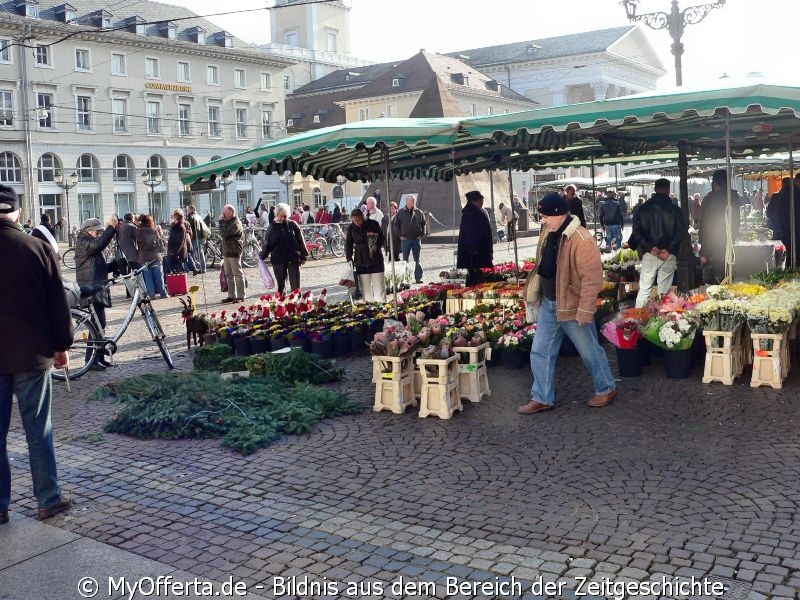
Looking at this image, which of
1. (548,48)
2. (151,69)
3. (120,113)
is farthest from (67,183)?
(548,48)

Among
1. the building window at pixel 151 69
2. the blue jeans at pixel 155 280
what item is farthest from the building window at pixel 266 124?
the blue jeans at pixel 155 280

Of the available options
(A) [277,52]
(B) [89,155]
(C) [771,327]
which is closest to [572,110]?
(C) [771,327]

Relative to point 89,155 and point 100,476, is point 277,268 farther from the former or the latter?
point 89,155

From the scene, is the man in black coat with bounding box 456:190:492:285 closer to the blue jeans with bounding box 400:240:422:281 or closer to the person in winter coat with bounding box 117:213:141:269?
the blue jeans with bounding box 400:240:422:281

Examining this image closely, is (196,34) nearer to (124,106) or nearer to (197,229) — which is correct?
(124,106)

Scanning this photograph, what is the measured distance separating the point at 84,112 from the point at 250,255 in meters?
35.0

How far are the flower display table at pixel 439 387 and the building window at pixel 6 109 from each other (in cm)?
4974

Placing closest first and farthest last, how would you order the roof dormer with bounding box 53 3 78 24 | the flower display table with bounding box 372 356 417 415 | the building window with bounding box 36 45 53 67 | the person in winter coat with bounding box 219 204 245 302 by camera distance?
the flower display table with bounding box 372 356 417 415 → the person in winter coat with bounding box 219 204 245 302 → the building window with bounding box 36 45 53 67 → the roof dormer with bounding box 53 3 78 24

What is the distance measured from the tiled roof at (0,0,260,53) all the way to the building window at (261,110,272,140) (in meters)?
4.71

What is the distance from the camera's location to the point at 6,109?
5056cm

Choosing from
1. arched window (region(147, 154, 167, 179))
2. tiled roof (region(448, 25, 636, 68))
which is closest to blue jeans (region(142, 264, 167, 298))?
arched window (region(147, 154, 167, 179))

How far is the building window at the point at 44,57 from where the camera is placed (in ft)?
169

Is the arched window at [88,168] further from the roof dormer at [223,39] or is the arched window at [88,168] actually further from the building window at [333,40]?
the building window at [333,40]

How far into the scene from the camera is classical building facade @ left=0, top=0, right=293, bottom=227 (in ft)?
168
